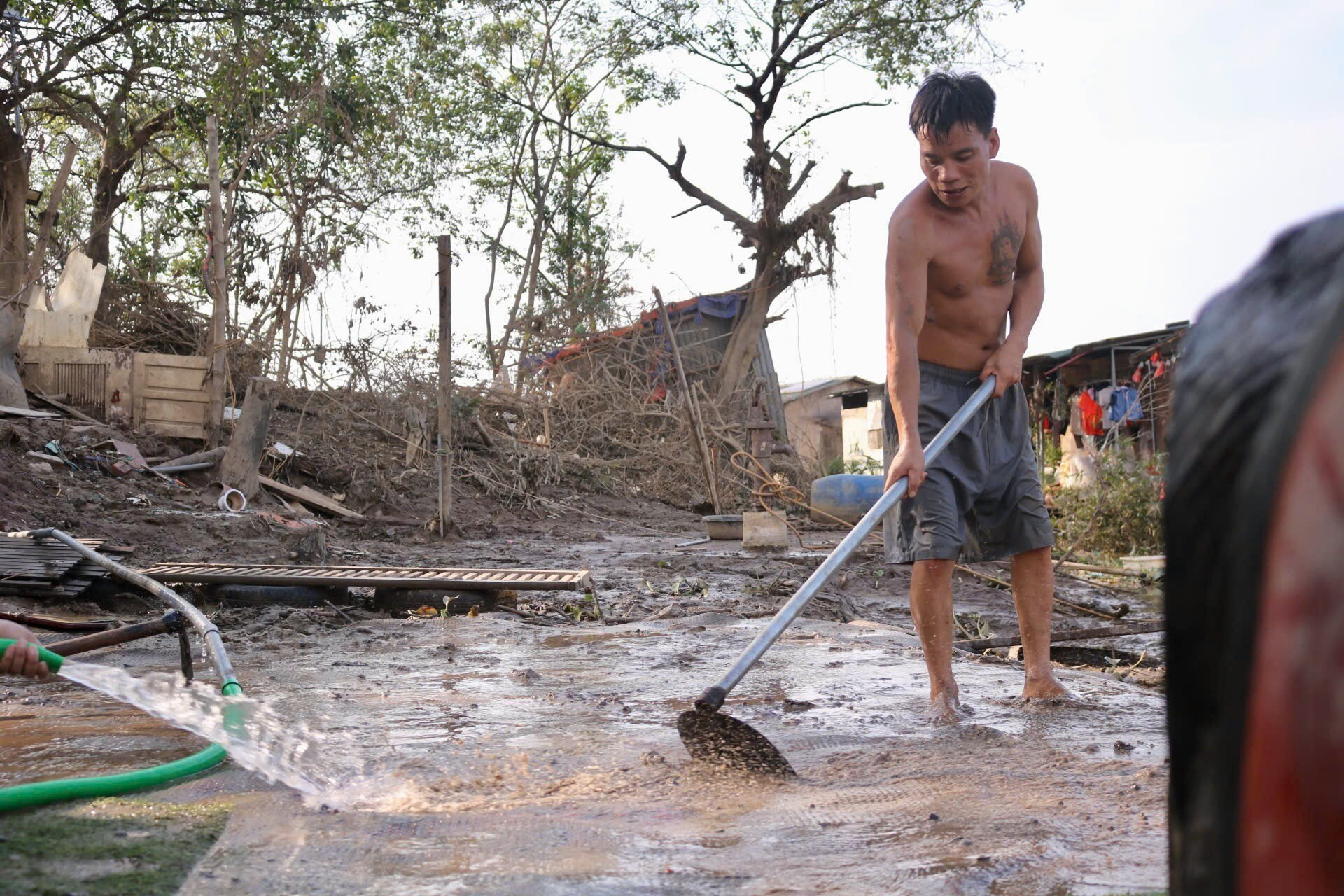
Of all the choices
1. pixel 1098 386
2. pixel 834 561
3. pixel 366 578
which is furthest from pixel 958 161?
pixel 1098 386

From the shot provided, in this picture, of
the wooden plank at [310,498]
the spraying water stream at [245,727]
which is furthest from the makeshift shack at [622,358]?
the spraying water stream at [245,727]

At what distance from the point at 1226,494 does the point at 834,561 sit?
249cm

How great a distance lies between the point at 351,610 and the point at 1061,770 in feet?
14.2

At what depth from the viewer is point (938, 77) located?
10.5ft

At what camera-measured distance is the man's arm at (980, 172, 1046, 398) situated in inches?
134

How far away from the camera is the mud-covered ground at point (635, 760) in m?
1.77

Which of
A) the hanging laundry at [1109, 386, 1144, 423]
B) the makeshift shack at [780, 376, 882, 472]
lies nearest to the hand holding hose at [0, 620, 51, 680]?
the hanging laundry at [1109, 386, 1144, 423]

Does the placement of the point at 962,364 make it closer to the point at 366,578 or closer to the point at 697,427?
the point at 366,578

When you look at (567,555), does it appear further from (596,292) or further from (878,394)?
(878,394)

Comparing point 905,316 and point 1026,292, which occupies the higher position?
point 1026,292

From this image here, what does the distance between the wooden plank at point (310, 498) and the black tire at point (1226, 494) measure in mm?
10702

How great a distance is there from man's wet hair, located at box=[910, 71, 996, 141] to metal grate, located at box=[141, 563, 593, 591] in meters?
3.15

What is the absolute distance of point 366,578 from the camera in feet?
18.7

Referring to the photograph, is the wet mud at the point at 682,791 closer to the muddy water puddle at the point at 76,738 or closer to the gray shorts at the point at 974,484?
the muddy water puddle at the point at 76,738
